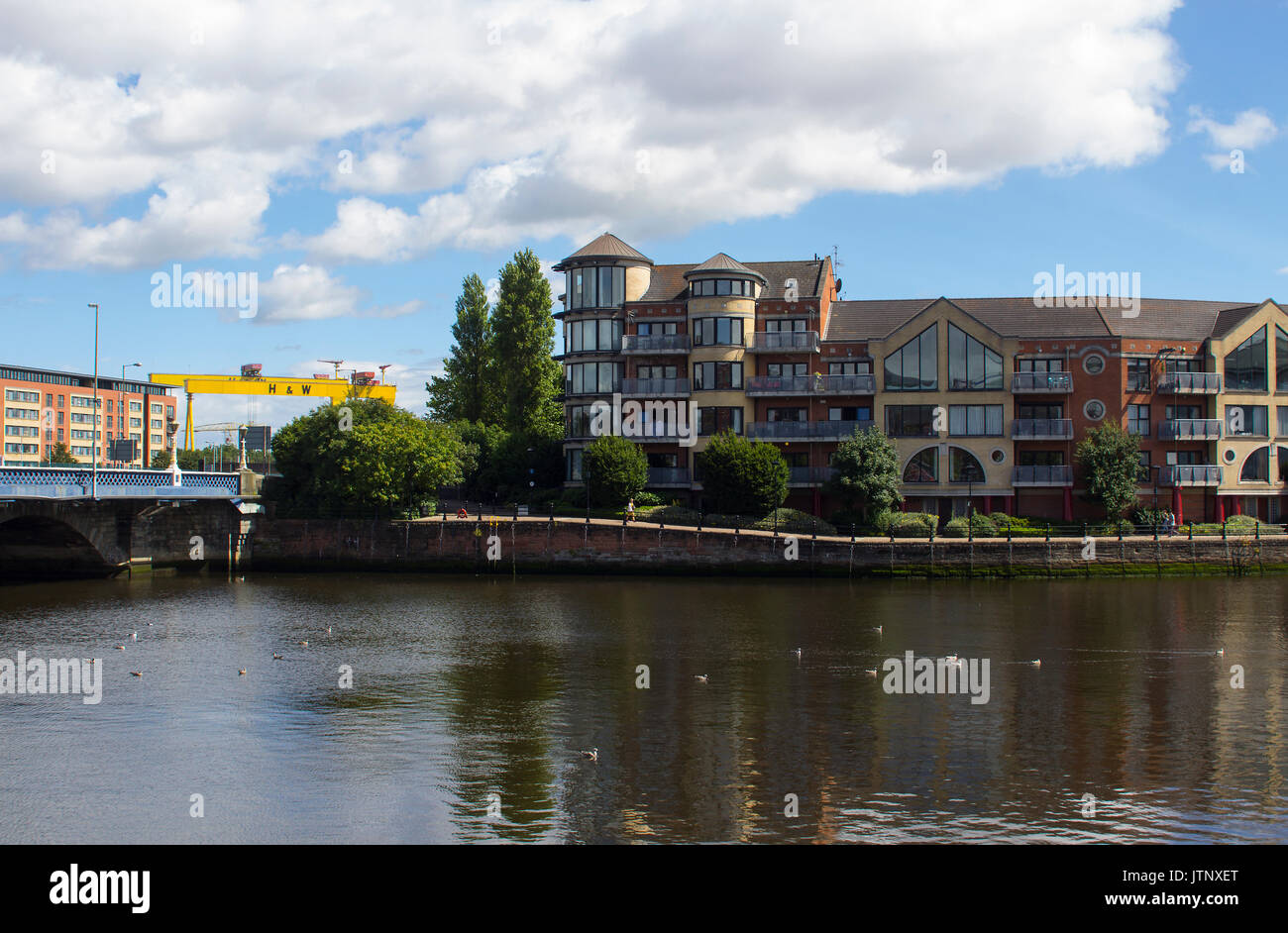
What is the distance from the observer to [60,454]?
13425 centimetres

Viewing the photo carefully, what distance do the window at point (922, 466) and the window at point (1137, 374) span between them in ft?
44.2

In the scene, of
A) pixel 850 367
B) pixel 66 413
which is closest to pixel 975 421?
pixel 850 367

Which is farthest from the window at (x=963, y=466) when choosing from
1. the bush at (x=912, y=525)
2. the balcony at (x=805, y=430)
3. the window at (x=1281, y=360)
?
the window at (x=1281, y=360)

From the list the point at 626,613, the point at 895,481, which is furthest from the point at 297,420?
the point at 895,481

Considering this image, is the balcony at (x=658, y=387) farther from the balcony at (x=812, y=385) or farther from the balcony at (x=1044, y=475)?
the balcony at (x=1044, y=475)

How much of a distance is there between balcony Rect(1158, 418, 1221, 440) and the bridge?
57818mm

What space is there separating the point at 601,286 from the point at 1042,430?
100 ft

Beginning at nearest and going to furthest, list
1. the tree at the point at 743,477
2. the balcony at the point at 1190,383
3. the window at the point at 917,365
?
1. the tree at the point at 743,477
2. the balcony at the point at 1190,383
3. the window at the point at 917,365

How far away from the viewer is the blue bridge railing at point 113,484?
4947cm

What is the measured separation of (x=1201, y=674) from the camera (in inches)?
1201

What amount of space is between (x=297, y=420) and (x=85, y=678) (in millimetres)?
37530

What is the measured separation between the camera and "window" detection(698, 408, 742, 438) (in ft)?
226

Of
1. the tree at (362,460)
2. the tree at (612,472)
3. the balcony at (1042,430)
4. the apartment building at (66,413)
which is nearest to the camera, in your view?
the tree at (362,460)
